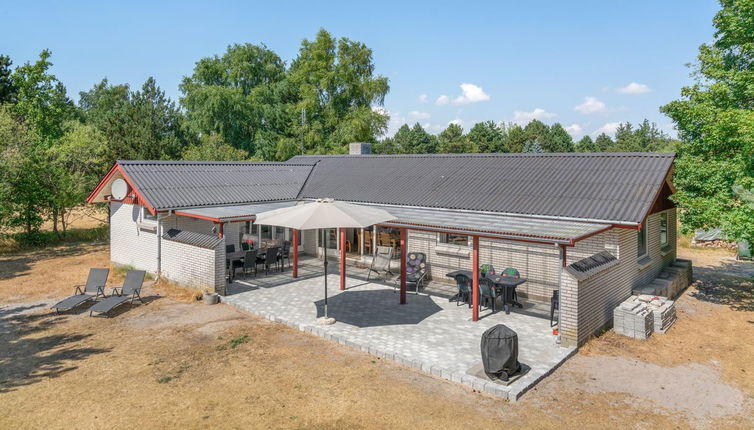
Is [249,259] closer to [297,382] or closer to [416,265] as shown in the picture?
[416,265]

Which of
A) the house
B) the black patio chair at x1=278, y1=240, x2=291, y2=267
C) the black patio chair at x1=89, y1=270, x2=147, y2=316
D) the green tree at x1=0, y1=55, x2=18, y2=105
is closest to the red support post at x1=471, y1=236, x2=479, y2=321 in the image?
the house

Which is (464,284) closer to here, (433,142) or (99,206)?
(99,206)

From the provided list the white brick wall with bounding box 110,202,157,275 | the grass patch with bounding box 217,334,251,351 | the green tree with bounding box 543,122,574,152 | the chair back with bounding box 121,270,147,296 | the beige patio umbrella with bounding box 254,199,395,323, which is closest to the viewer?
the grass patch with bounding box 217,334,251,351

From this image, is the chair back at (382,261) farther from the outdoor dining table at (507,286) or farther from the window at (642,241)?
the window at (642,241)

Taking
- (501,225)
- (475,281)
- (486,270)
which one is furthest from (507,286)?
(501,225)

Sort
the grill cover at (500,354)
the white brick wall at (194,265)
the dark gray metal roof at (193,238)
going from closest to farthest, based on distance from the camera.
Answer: the grill cover at (500,354) → the white brick wall at (194,265) → the dark gray metal roof at (193,238)

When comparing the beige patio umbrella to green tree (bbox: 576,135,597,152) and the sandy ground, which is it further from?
green tree (bbox: 576,135,597,152)

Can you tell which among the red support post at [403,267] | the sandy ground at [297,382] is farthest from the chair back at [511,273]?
the sandy ground at [297,382]
